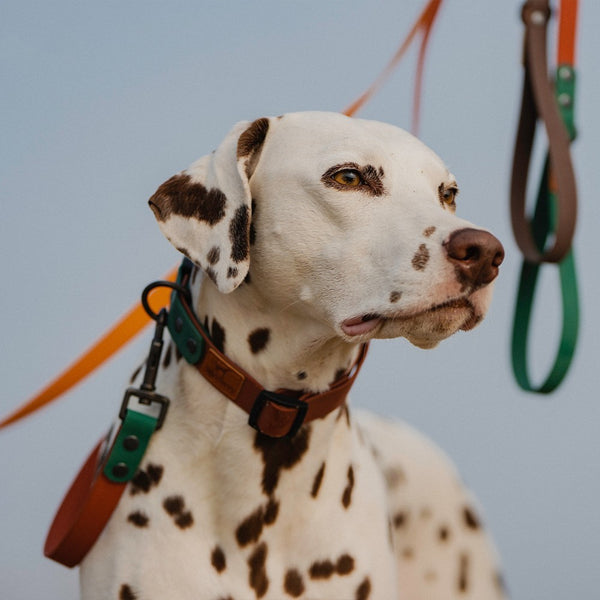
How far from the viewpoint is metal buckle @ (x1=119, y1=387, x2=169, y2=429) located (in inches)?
133

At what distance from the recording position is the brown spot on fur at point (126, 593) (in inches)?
128

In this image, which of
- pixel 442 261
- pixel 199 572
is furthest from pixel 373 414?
pixel 442 261

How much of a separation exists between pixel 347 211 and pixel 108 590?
1537 millimetres

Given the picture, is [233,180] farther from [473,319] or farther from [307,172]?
[473,319]

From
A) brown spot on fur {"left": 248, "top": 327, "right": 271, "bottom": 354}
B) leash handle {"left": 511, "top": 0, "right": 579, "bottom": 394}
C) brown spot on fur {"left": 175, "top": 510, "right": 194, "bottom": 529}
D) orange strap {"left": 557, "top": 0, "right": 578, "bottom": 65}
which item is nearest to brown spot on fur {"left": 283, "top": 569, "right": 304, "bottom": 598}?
brown spot on fur {"left": 175, "top": 510, "right": 194, "bottom": 529}

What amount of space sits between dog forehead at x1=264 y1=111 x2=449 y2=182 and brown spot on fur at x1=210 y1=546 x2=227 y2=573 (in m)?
1.35

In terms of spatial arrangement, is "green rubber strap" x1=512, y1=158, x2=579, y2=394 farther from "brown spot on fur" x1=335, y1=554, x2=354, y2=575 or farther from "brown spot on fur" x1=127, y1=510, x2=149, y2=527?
"brown spot on fur" x1=127, y1=510, x2=149, y2=527

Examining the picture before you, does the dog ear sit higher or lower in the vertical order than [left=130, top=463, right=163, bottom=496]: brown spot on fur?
higher

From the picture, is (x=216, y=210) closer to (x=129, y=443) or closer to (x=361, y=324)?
(x=361, y=324)

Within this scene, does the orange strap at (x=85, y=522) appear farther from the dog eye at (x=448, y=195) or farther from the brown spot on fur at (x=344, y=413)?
the dog eye at (x=448, y=195)

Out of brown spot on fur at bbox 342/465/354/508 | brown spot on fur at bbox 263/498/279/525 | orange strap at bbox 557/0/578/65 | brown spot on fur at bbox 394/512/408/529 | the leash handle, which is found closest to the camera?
brown spot on fur at bbox 263/498/279/525

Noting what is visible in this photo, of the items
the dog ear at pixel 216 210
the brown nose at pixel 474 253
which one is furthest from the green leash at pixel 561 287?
the dog ear at pixel 216 210

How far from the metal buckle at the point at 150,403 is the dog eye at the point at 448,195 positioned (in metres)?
1.23

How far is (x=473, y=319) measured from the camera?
300cm
